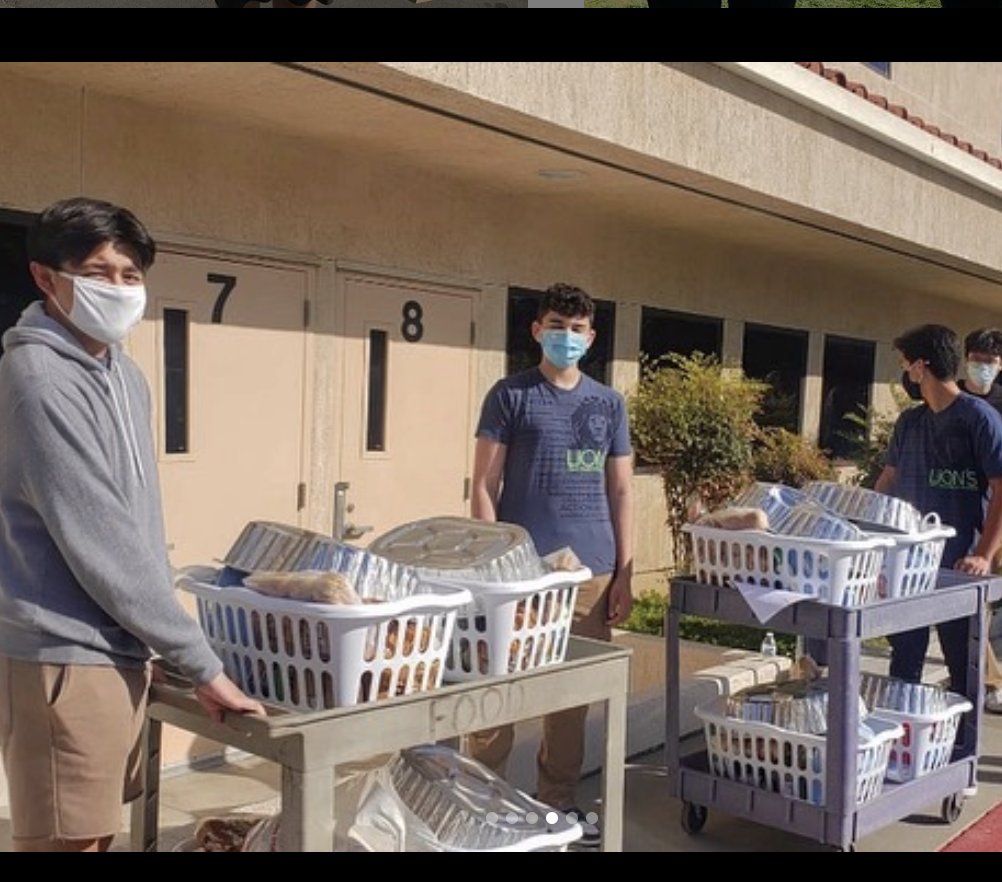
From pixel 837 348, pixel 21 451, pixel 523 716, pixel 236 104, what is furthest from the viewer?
pixel 837 348

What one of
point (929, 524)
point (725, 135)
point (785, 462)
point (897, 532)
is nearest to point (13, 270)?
point (897, 532)

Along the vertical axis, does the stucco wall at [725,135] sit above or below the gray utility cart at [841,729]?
above

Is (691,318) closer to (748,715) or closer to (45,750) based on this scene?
(748,715)

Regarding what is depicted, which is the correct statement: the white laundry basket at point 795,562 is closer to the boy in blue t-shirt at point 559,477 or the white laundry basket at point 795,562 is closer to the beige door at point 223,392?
the boy in blue t-shirt at point 559,477

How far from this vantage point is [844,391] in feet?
39.1

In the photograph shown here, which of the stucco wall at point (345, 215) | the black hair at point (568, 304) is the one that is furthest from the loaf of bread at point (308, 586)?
the stucco wall at point (345, 215)

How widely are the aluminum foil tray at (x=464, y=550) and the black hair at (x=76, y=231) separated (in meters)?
1.05

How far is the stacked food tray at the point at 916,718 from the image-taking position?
468cm

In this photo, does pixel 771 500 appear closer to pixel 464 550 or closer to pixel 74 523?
pixel 464 550

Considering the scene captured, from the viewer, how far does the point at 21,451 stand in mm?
2508

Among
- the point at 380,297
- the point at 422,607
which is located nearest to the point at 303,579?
the point at 422,607

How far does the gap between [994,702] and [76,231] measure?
19.0 ft

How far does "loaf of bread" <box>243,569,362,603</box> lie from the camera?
2742 millimetres
